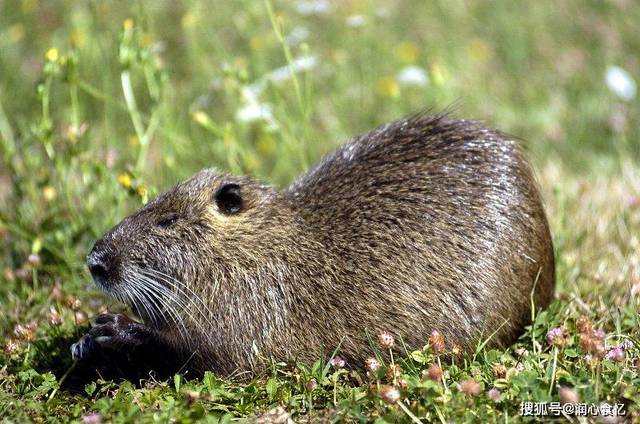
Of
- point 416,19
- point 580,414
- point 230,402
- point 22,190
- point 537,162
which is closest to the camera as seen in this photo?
point 580,414

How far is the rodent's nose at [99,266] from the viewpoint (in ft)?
11.3

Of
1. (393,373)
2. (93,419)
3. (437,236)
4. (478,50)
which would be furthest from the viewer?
(478,50)

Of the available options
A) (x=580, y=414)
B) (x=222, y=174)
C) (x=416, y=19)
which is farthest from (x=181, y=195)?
(x=416, y=19)

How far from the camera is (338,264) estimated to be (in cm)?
357

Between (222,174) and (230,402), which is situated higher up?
(222,174)

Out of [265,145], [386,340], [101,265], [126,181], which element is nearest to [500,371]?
[386,340]

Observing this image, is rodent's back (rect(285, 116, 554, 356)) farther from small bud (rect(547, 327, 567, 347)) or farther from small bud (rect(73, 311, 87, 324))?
small bud (rect(73, 311, 87, 324))

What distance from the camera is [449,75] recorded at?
22.6ft

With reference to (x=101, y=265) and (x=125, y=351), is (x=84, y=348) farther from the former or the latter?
(x=101, y=265)

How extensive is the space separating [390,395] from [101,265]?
1.29 metres

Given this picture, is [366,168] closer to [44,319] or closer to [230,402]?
[230,402]

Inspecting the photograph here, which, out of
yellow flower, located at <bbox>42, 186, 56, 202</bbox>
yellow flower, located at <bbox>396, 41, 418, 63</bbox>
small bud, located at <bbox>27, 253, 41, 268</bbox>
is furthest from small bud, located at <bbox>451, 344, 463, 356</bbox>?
yellow flower, located at <bbox>396, 41, 418, 63</bbox>

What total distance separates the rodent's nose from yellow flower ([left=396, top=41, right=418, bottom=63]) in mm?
4312

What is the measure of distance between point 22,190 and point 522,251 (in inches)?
107
